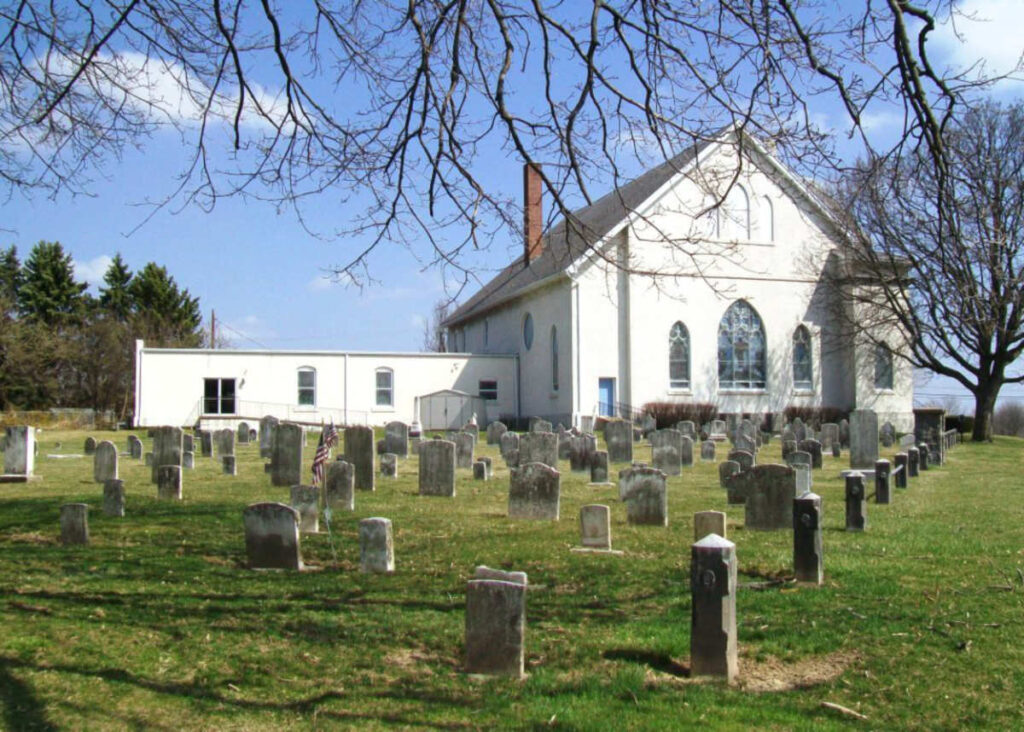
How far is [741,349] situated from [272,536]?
1312 inches

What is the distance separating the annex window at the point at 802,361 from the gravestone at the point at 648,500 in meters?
30.4

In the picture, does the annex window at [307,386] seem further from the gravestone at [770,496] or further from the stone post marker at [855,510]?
the stone post marker at [855,510]

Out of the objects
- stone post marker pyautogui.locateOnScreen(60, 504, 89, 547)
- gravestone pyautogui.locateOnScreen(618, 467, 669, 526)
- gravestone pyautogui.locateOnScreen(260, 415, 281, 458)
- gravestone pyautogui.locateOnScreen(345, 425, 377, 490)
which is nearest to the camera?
stone post marker pyautogui.locateOnScreen(60, 504, 89, 547)

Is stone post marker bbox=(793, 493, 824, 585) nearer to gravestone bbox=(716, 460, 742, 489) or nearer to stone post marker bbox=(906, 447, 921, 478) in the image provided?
gravestone bbox=(716, 460, 742, 489)

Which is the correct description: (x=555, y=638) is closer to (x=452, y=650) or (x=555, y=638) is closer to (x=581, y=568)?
(x=452, y=650)

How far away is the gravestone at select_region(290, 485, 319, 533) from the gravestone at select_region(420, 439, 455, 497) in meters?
3.87

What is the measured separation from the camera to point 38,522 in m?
10.4

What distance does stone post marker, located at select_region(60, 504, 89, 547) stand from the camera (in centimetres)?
938

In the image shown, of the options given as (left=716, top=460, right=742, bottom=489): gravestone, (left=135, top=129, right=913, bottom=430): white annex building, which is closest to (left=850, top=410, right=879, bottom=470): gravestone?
(left=716, top=460, right=742, bottom=489): gravestone

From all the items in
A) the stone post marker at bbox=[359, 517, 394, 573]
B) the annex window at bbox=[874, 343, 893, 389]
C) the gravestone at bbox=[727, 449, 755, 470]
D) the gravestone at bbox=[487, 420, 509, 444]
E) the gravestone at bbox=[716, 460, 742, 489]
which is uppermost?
the annex window at bbox=[874, 343, 893, 389]

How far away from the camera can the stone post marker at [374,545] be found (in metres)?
8.32

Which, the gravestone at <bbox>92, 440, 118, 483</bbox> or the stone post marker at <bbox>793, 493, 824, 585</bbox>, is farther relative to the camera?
the gravestone at <bbox>92, 440, 118, 483</bbox>

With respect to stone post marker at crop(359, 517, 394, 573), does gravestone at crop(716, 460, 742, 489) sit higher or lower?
higher

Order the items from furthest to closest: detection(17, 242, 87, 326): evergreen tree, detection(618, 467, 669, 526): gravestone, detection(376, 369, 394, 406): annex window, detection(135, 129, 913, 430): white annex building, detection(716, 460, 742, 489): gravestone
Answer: detection(17, 242, 87, 326): evergreen tree → detection(376, 369, 394, 406): annex window → detection(135, 129, 913, 430): white annex building → detection(716, 460, 742, 489): gravestone → detection(618, 467, 669, 526): gravestone
